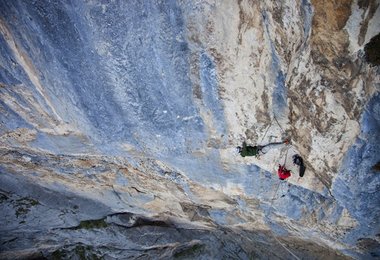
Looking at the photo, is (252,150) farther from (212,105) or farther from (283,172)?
(212,105)

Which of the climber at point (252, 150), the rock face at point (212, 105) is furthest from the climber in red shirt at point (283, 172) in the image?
the climber at point (252, 150)

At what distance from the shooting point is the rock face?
132 inches

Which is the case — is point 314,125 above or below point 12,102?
below

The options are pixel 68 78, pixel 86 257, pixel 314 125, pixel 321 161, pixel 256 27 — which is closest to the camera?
pixel 256 27

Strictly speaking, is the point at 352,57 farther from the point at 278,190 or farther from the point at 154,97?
the point at 278,190

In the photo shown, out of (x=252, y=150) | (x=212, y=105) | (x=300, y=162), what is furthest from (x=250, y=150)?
(x=212, y=105)

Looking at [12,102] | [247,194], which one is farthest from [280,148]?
[12,102]

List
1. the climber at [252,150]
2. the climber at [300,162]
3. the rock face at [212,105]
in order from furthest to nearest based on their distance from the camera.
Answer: the climber at [252,150]
the climber at [300,162]
the rock face at [212,105]

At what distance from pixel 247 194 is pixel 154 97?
3.32 meters

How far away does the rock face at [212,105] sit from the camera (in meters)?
3.36

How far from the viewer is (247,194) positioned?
6.93 m

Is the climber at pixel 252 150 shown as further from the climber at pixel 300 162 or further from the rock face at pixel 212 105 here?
the climber at pixel 300 162

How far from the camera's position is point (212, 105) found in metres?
4.89

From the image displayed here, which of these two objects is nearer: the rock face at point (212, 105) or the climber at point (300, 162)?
the rock face at point (212, 105)
